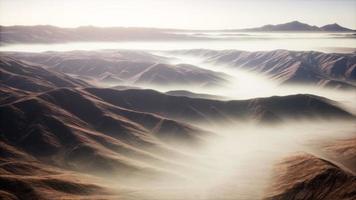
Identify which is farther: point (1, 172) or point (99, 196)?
point (1, 172)

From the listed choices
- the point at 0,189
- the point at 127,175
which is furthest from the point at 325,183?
the point at 0,189

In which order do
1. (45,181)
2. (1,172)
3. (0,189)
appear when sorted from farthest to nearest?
(1,172) < (45,181) < (0,189)

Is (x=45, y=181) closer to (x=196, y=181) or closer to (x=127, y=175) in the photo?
(x=127, y=175)

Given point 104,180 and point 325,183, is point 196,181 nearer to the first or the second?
point 104,180

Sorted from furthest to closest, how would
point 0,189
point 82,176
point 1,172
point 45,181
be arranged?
1. point 82,176
2. point 1,172
3. point 45,181
4. point 0,189

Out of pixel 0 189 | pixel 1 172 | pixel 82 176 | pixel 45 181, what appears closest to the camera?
pixel 0 189

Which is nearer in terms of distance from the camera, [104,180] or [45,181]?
[45,181]

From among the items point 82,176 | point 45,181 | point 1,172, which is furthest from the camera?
point 82,176

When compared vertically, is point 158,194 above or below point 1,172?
below

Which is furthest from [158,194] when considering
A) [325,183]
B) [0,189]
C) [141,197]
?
[325,183]
